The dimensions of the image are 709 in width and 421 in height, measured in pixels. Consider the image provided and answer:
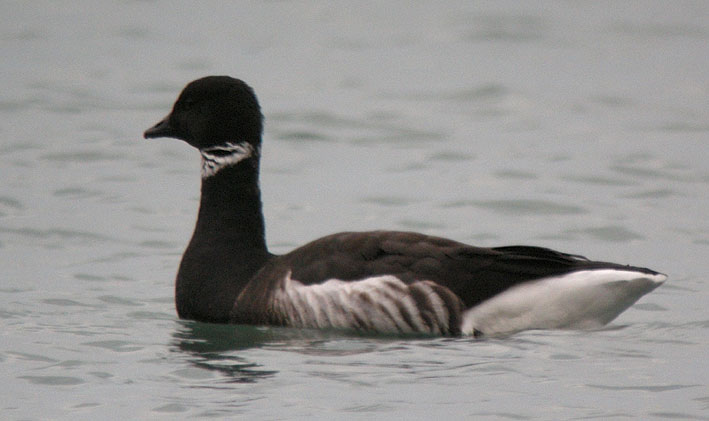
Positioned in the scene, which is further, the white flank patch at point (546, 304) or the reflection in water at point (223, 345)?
the white flank patch at point (546, 304)

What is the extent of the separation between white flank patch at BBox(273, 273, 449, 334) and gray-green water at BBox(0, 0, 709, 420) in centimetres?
15

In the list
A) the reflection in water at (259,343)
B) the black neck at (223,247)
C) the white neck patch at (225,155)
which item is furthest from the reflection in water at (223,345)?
the white neck patch at (225,155)

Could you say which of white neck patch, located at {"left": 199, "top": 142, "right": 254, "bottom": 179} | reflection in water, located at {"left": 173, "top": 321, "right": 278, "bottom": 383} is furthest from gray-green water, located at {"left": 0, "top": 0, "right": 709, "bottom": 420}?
white neck patch, located at {"left": 199, "top": 142, "right": 254, "bottom": 179}

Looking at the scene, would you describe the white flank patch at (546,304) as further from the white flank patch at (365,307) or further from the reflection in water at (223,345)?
the reflection in water at (223,345)

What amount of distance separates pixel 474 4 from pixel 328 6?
280 centimetres

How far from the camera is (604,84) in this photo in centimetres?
2195

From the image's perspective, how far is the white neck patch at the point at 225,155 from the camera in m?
11.7

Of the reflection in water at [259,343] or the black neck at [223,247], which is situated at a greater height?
the black neck at [223,247]

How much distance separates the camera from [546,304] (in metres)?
10.5

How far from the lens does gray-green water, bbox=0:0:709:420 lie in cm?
946

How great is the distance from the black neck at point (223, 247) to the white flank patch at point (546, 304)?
1853mm

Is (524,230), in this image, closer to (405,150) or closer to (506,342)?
(405,150)

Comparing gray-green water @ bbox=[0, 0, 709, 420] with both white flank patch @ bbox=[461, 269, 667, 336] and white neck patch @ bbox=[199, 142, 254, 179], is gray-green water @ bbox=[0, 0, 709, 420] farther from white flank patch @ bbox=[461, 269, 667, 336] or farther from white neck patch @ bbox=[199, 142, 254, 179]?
white neck patch @ bbox=[199, 142, 254, 179]

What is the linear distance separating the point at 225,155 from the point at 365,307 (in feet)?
6.44
